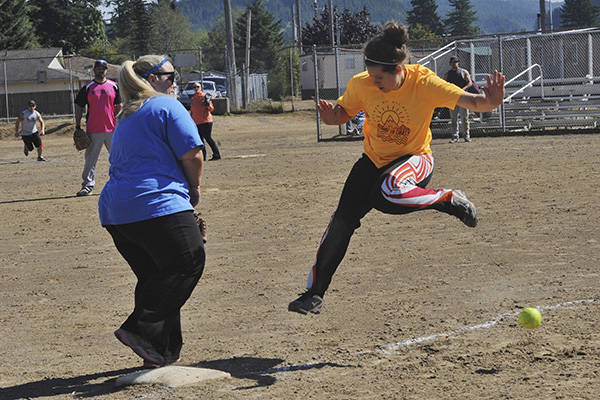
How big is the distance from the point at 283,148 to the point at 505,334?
17.6 meters

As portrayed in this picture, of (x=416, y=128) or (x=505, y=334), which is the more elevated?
(x=416, y=128)

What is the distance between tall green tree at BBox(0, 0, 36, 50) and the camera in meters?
61.7

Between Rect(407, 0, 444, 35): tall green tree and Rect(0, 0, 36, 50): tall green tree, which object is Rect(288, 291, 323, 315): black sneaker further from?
Rect(407, 0, 444, 35): tall green tree

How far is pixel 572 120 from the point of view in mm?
22812

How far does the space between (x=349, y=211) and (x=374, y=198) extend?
0.19 meters

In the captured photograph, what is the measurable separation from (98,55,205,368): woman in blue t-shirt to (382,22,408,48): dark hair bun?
4.80 ft

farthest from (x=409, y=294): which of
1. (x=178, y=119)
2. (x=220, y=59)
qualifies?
(x=220, y=59)

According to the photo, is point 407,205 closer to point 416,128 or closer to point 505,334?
point 416,128

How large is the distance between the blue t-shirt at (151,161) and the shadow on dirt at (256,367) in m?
1.06

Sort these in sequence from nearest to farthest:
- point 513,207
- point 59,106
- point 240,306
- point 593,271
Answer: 1. point 240,306
2. point 593,271
3. point 513,207
4. point 59,106

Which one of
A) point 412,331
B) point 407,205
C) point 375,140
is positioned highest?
point 375,140

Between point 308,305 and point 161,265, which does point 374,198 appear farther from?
point 161,265

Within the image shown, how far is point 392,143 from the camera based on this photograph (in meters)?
5.61

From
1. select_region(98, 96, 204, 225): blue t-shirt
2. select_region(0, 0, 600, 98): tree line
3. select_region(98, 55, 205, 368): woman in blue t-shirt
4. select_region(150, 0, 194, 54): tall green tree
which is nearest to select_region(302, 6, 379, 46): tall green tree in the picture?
select_region(0, 0, 600, 98): tree line
